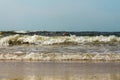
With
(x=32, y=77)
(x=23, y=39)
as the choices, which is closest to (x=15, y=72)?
(x=32, y=77)

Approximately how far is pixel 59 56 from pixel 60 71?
4.63 m

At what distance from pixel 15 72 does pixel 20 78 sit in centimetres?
156

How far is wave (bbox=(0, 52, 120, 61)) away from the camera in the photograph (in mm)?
18719

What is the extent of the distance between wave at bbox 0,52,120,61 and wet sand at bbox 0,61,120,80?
142 cm

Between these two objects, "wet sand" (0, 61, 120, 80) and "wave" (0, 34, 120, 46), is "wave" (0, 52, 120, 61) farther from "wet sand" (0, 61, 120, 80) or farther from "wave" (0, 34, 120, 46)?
"wave" (0, 34, 120, 46)

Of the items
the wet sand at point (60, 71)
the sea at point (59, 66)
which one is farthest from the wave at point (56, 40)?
the wet sand at point (60, 71)

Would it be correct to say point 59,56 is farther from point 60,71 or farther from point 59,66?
point 60,71

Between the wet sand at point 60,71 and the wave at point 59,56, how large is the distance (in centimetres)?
142

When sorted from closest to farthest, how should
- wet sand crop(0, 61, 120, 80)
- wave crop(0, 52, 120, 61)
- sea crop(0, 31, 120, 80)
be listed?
1. wet sand crop(0, 61, 120, 80)
2. sea crop(0, 31, 120, 80)
3. wave crop(0, 52, 120, 61)

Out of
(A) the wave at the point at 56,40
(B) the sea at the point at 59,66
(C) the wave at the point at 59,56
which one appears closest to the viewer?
(B) the sea at the point at 59,66

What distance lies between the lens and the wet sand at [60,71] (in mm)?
13125

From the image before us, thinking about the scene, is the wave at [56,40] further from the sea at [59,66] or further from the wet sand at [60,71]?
the wet sand at [60,71]

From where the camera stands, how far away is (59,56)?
63.2ft

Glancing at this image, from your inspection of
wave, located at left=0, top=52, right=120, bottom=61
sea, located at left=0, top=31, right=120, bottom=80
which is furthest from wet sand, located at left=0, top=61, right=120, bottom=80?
wave, located at left=0, top=52, right=120, bottom=61
